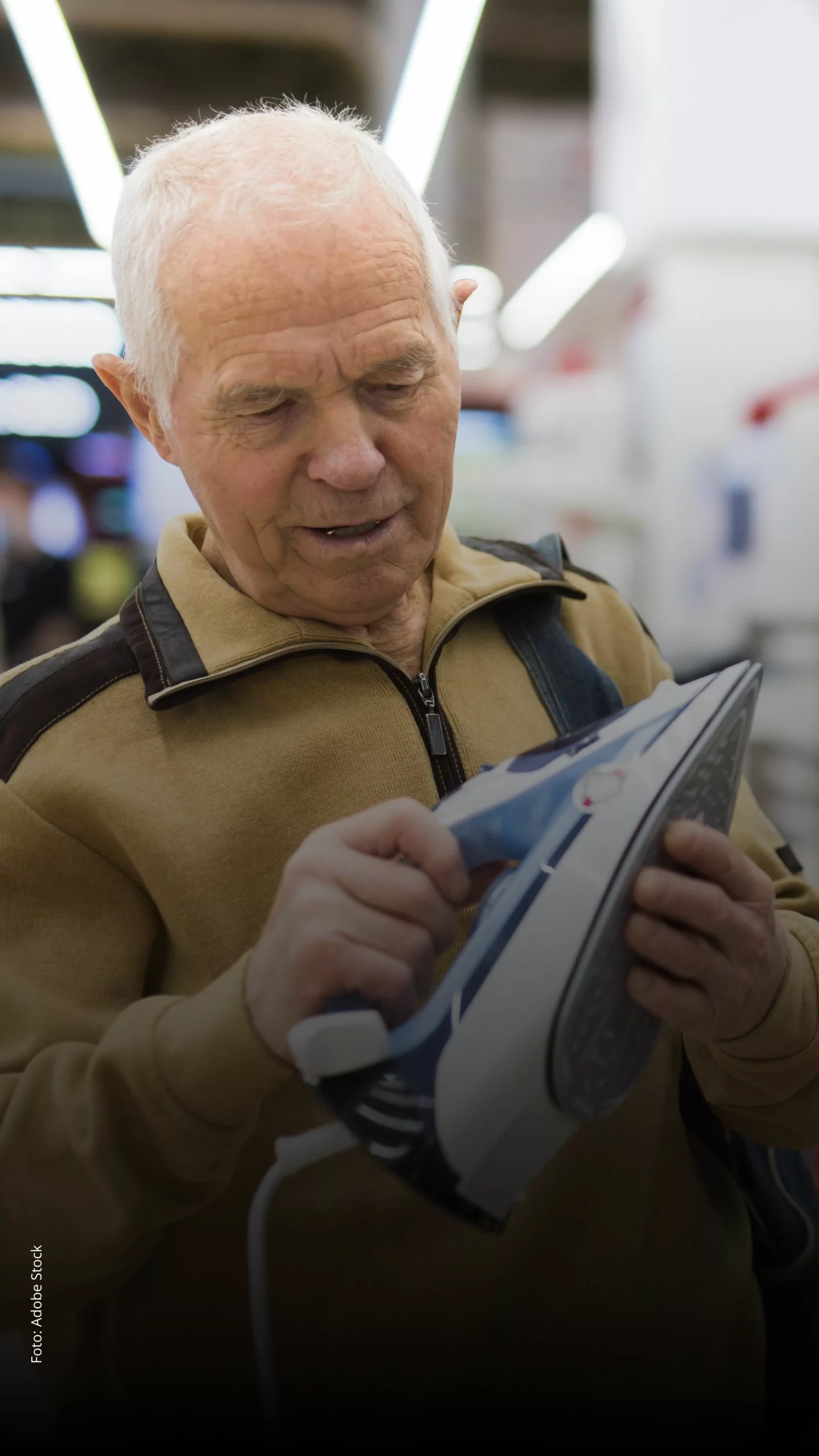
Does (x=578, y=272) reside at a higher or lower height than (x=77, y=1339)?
A: higher

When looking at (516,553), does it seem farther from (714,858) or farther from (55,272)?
(55,272)

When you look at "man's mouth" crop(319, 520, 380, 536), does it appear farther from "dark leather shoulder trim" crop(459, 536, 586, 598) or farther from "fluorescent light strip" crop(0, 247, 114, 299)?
"fluorescent light strip" crop(0, 247, 114, 299)

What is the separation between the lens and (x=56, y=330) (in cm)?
89

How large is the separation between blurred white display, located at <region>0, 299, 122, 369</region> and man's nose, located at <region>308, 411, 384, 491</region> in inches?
11.7

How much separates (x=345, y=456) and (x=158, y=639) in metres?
0.18

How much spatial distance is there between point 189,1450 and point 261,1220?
0.59ft

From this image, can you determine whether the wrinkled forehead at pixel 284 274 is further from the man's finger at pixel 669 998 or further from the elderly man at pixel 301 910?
the man's finger at pixel 669 998

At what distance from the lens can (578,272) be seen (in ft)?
4.51

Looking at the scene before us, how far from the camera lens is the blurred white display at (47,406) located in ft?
3.43

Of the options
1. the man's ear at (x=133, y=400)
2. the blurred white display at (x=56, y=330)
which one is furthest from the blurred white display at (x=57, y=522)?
the man's ear at (x=133, y=400)

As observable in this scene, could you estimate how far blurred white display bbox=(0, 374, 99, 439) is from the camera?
3.43 feet

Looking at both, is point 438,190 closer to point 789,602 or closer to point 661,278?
point 661,278

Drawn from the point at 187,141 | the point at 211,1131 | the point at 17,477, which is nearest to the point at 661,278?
the point at 187,141

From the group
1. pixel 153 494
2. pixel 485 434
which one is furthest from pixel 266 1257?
pixel 485 434
